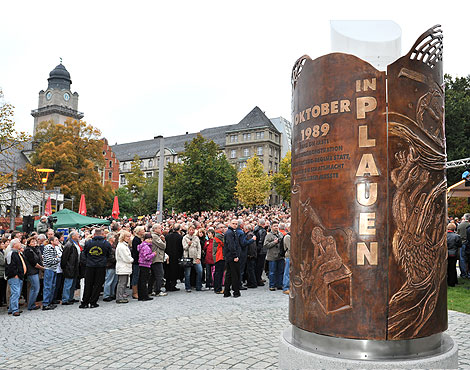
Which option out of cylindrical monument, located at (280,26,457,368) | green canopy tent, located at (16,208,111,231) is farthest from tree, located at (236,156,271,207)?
cylindrical monument, located at (280,26,457,368)

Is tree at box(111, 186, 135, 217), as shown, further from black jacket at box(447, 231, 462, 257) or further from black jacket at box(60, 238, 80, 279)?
black jacket at box(447, 231, 462, 257)

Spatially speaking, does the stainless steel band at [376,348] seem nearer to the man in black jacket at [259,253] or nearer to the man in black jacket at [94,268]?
the man in black jacket at [94,268]

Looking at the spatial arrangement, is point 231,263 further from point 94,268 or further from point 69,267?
point 69,267

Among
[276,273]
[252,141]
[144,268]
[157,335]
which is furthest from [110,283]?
[252,141]

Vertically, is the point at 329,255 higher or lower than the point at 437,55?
lower

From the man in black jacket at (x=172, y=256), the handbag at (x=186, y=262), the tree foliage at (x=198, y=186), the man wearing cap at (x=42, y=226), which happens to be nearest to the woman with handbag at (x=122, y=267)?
the man in black jacket at (x=172, y=256)

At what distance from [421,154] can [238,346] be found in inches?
160

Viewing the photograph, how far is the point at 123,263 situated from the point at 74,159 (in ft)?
137

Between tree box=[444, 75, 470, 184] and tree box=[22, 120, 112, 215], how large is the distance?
38.4 m

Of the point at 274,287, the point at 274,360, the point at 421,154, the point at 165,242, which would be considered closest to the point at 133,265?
the point at 165,242

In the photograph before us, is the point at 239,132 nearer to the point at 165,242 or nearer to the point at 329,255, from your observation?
the point at 165,242

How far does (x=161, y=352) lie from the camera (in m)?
6.50

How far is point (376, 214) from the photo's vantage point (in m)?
4.46

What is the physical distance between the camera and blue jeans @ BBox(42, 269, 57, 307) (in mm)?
11375
